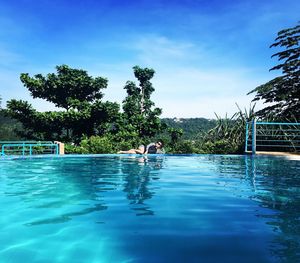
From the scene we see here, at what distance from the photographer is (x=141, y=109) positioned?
25188mm

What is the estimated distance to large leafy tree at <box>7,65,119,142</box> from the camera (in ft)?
71.7

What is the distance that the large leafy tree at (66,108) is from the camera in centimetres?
2186

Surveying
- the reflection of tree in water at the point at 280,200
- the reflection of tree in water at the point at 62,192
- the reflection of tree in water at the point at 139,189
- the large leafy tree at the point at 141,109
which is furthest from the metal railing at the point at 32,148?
the reflection of tree in water at the point at 280,200

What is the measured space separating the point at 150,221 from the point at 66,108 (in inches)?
816

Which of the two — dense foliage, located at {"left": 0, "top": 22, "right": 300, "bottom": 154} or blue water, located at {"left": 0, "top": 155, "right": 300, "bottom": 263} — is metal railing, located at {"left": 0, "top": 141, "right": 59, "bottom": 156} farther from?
blue water, located at {"left": 0, "top": 155, "right": 300, "bottom": 263}

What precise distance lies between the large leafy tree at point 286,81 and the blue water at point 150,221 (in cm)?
1652

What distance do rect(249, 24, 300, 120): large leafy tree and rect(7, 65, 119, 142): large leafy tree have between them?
1061cm

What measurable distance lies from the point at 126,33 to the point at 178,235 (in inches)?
554

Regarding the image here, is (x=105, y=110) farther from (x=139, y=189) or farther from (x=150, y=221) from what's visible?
(x=150, y=221)

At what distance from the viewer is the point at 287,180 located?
7.65m

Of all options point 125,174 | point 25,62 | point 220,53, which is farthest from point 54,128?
point 125,174

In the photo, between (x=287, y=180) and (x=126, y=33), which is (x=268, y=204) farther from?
(x=126, y=33)

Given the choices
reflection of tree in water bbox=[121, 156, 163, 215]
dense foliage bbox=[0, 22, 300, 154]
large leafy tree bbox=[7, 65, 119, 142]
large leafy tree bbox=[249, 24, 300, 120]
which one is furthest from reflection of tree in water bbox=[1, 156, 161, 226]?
large leafy tree bbox=[249, 24, 300, 120]

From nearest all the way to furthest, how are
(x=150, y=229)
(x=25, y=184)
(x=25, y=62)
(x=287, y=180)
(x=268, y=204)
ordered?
(x=150, y=229) < (x=268, y=204) < (x=25, y=184) < (x=287, y=180) < (x=25, y=62)
